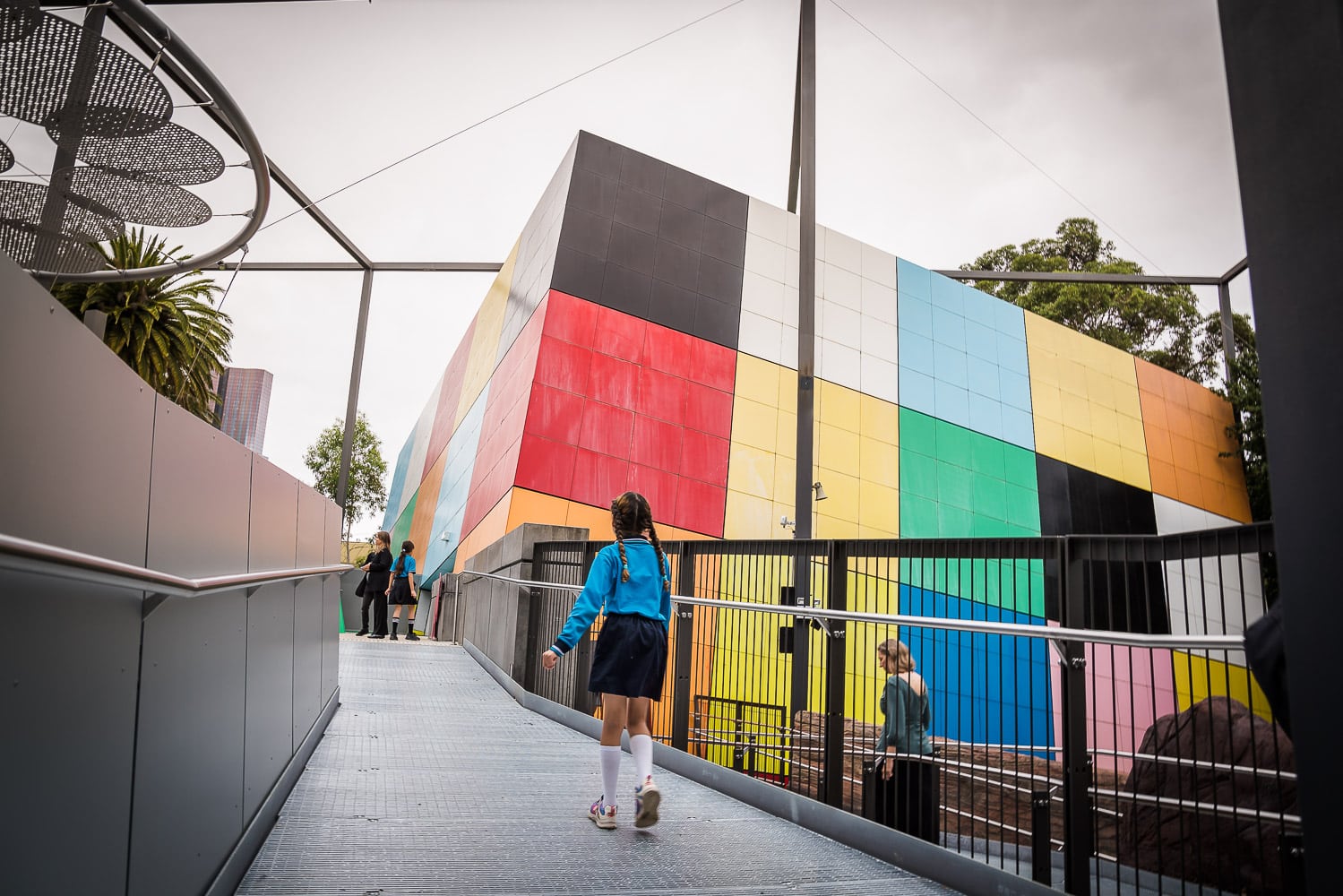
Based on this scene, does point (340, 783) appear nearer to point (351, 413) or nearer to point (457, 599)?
point (457, 599)

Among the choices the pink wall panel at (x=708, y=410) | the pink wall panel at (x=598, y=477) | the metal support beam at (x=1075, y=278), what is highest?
the metal support beam at (x=1075, y=278)

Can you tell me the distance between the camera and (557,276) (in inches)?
702

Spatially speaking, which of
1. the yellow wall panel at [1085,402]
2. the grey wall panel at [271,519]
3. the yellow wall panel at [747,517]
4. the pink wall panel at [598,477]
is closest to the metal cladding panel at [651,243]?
the pink wall panel at [598,477]

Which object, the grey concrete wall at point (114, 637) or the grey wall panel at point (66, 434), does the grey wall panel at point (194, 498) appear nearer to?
the grey concrete wall at point (114, 637)

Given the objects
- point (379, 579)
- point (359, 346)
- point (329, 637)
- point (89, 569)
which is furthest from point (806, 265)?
point (359, 346)

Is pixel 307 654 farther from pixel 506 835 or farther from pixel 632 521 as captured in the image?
pixel 632 521

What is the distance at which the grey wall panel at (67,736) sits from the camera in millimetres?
1636

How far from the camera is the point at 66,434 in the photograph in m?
1.87

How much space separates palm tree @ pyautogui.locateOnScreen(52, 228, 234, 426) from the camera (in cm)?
1343

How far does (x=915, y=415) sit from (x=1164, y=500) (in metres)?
10.6

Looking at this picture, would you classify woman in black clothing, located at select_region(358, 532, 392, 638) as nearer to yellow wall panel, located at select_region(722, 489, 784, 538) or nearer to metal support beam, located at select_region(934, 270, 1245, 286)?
yellow wall panel, located at select_region(722, 489, 784, 538)

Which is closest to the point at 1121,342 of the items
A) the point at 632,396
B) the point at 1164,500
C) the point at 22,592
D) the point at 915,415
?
the point at 1164,500

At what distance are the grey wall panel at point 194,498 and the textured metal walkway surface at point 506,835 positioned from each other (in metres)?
1.36

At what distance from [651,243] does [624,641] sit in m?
15.2
